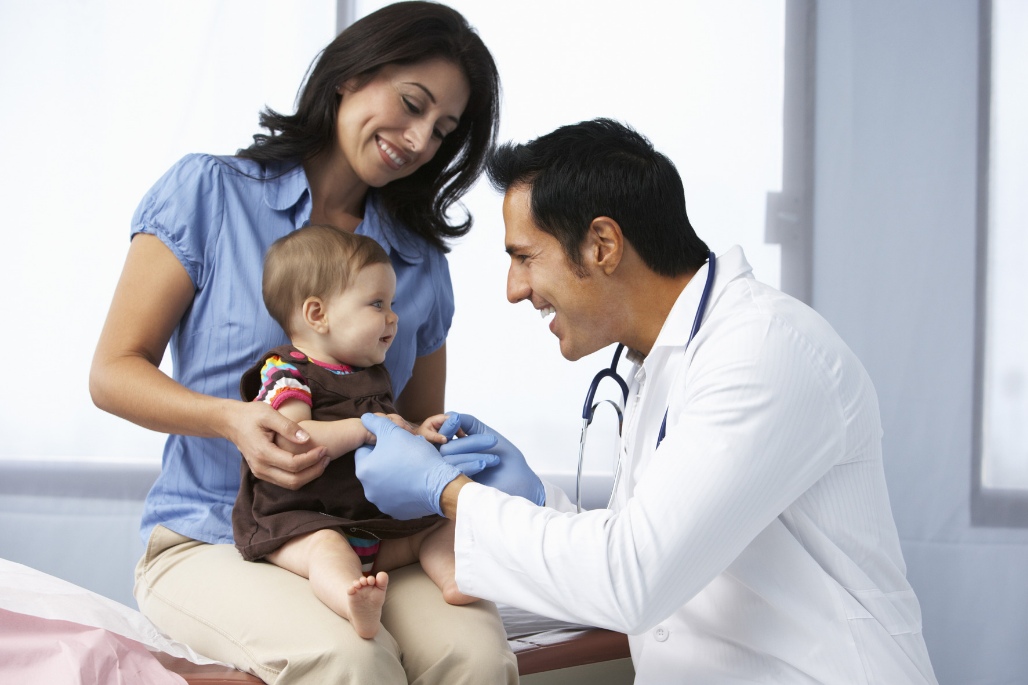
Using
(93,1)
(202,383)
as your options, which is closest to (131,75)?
(93,1)

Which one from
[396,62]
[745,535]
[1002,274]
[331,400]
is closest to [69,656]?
[331,400]

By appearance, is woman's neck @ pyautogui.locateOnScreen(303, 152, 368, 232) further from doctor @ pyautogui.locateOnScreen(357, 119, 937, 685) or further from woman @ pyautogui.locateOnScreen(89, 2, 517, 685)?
doctor @ pyautogui.locateOnScreen(357, 119, 937, 685)

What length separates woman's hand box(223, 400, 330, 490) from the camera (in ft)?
3.80

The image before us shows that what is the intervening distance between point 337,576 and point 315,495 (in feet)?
0.68

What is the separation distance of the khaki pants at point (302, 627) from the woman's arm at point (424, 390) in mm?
526

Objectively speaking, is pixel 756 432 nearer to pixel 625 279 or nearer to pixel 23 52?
pixel 625 279

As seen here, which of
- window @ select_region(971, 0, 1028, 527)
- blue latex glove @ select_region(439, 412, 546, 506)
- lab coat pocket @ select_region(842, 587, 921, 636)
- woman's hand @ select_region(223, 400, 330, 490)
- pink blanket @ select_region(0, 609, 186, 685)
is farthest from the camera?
window @ select_region(971, 0, 1028, 527)

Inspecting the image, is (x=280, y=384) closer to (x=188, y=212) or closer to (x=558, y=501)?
(x=188, y=212)

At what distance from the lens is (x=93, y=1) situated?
2.38 meters

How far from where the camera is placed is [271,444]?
1.16 meters

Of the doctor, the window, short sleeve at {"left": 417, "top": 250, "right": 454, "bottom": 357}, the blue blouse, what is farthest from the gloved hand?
the window

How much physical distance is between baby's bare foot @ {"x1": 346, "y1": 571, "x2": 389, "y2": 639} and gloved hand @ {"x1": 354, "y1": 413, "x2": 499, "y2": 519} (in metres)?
0.15

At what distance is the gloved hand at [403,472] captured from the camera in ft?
3.72

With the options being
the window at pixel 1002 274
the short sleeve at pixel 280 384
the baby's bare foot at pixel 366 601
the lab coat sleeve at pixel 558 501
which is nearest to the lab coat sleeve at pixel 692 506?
the baby's bare foot at pixel 366 601
